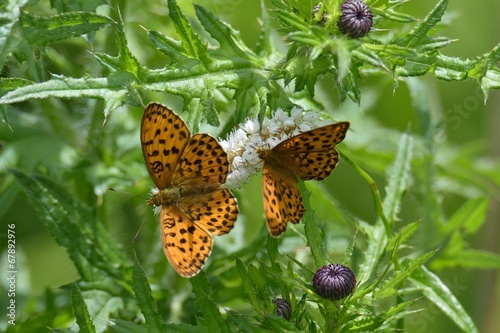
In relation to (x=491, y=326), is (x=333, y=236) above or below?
above

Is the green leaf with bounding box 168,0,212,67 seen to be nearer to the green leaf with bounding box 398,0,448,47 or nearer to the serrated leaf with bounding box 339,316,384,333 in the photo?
the green leaf with bounding box 398,0,448,47

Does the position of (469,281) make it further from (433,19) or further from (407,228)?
(433,19)

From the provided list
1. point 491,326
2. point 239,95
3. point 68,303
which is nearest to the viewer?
point 239,95

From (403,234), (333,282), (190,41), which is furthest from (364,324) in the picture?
(190,41)

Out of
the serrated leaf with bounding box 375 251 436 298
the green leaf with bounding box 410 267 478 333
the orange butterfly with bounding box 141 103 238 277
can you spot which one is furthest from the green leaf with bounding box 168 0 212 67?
the green leaf with bounding box 410 267 478 333

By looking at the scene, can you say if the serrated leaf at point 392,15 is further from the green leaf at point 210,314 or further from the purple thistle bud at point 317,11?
the green leaf at point 210,314

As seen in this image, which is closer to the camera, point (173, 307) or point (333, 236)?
point (173, 307)

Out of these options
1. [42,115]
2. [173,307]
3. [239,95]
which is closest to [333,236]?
[173,307]

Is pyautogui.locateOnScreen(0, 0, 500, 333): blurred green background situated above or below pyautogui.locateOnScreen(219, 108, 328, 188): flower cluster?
above
